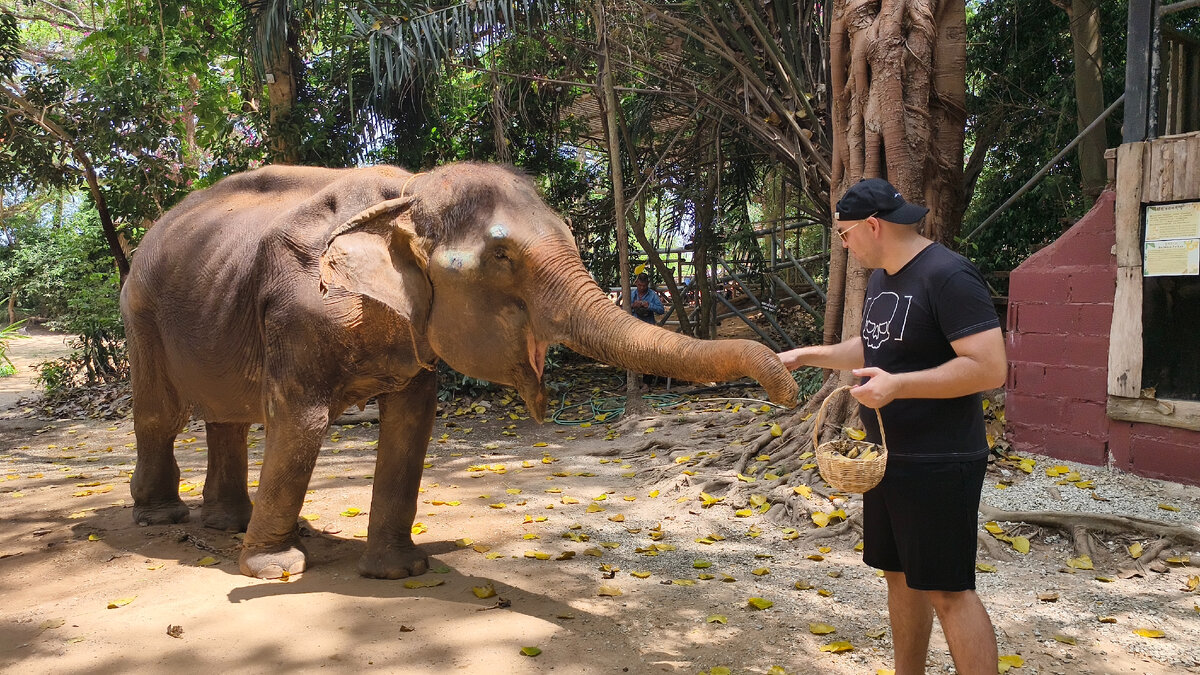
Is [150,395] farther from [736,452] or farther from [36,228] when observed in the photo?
[36,228]

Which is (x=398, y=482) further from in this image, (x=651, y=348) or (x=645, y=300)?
(x=645, y=300)

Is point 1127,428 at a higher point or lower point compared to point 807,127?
lower

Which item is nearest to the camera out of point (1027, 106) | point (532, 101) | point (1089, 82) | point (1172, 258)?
point (1172, 258)

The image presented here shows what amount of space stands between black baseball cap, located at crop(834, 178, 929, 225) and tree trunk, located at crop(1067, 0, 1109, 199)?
8.75 meters

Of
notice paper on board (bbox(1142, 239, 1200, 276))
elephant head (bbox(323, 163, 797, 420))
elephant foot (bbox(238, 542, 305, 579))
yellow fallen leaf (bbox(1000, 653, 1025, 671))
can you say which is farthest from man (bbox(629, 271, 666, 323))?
yellow fallen leaf (bbox(1000, 653, 1025, 671))

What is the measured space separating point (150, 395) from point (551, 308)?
10.4ft

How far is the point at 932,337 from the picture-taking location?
9.49 ft

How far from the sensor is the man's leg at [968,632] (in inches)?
109

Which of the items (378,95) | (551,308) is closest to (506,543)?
(551,308)

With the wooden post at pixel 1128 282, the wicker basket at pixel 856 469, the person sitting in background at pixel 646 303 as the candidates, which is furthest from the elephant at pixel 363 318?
the person sitting in background at pixel 646 303

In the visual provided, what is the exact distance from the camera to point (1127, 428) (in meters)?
6.35

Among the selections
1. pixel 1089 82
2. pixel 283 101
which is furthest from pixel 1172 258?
pixel 283 101

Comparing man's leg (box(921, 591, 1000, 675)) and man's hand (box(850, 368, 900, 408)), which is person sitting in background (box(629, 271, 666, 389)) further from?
man's hand (box(850, 368, 900, 408))

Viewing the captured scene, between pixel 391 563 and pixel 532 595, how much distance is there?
2.64ft
